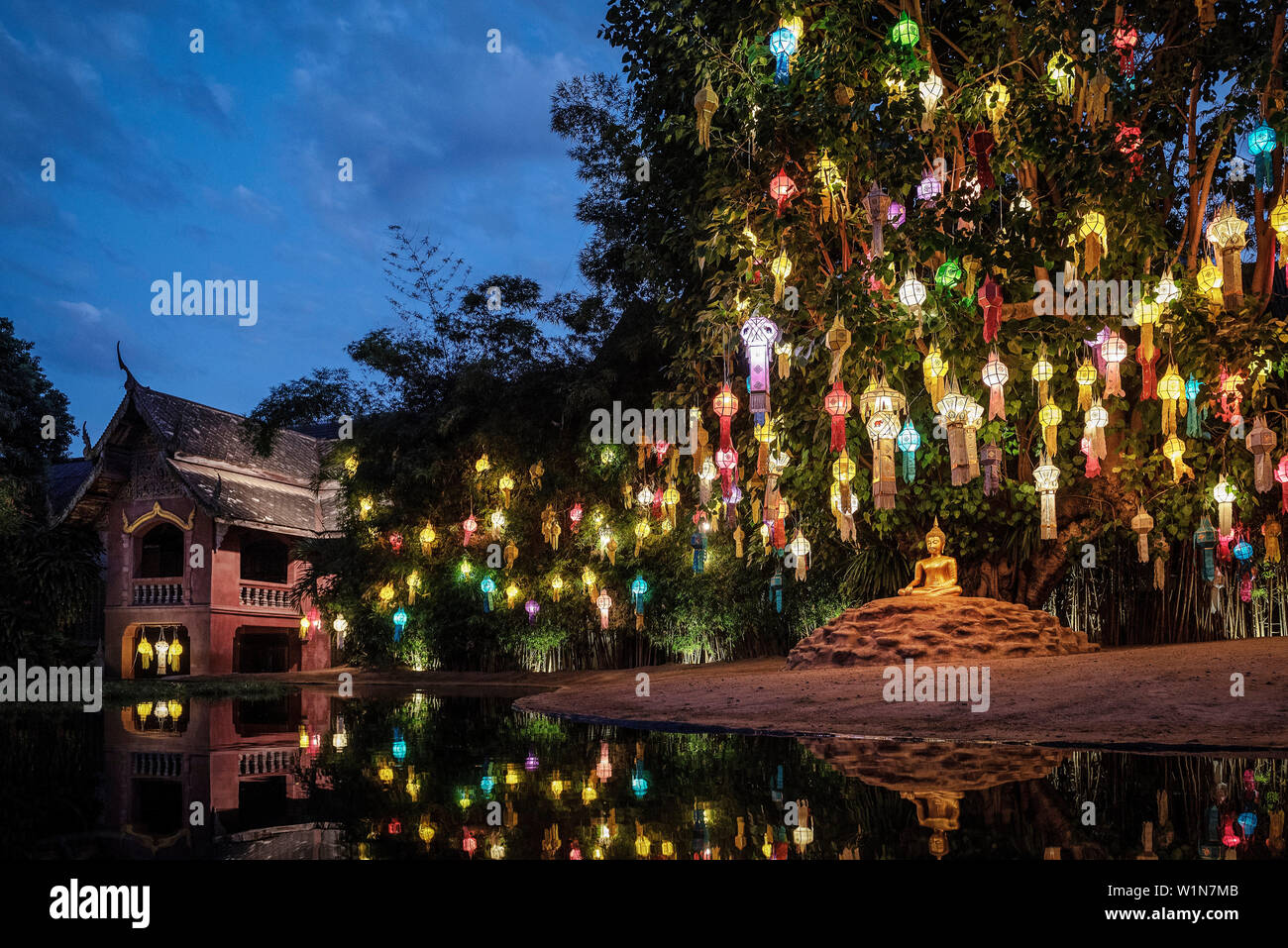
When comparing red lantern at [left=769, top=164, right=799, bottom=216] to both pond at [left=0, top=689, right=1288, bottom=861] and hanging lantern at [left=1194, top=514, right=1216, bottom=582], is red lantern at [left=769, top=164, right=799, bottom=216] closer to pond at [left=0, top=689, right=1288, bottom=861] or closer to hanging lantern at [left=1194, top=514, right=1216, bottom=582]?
pond at [left=0, top=689, right=1288, bottom=861]

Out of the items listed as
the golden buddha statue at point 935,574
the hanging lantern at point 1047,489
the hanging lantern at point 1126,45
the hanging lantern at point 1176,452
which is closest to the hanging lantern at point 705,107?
the hanging lantern at point 1126,45

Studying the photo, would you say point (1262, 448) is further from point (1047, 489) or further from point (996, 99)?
point (996, 99)

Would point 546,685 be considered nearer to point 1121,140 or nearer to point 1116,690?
point 1116,690

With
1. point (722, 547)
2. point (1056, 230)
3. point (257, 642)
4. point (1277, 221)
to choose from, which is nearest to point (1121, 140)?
point (1056, 230)

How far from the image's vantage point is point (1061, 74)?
7.88m

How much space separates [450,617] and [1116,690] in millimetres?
Answer: 16214

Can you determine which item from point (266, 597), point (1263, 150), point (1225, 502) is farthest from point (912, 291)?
point (266, 597)

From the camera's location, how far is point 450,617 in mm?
20984

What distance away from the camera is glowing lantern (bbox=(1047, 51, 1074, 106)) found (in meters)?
7.87

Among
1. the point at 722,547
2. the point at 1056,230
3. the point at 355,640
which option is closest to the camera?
the point at 1056,230

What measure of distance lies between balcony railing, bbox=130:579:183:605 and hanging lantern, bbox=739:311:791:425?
63.4 feet

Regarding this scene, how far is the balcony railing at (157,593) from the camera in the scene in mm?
22219
